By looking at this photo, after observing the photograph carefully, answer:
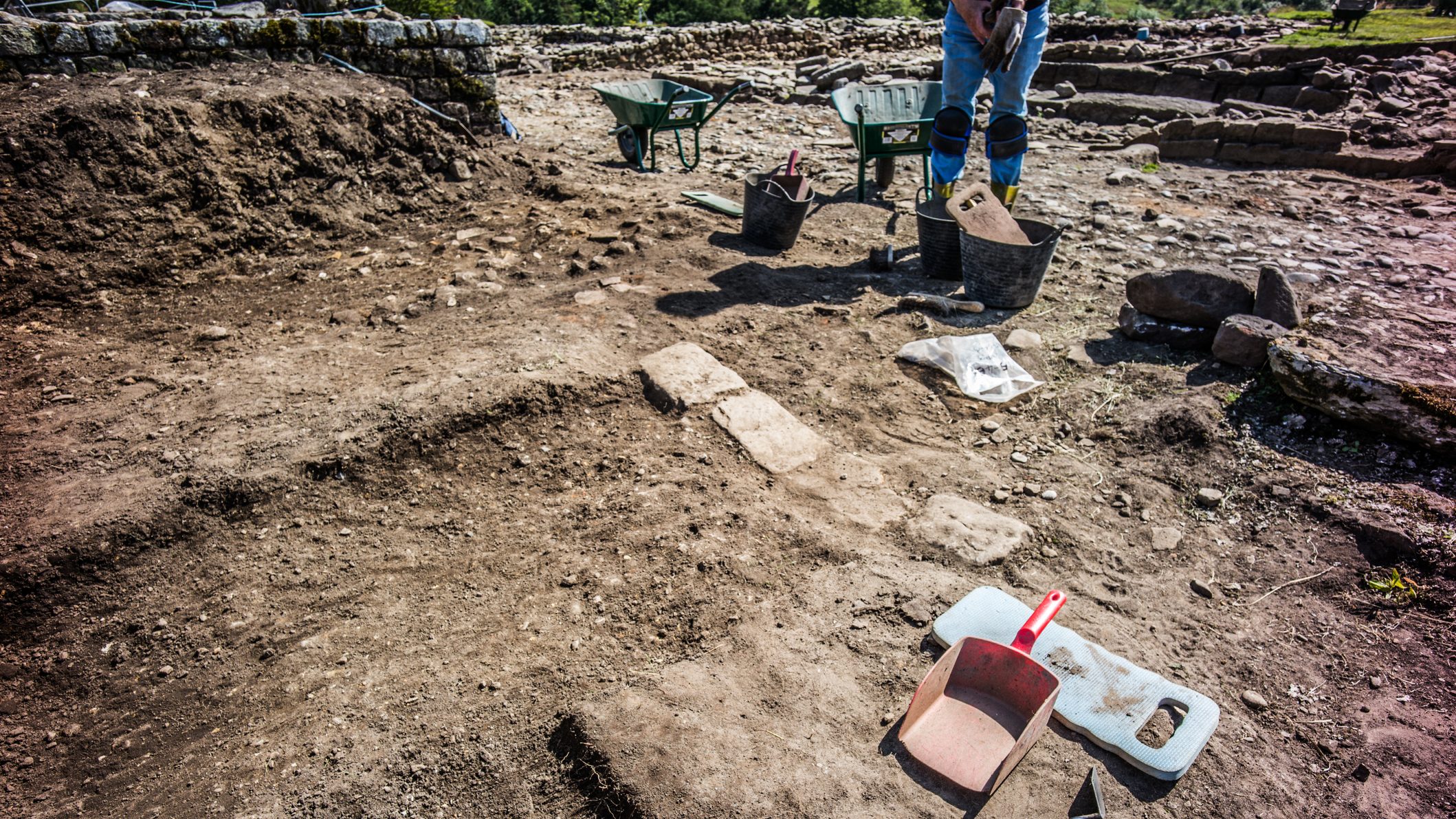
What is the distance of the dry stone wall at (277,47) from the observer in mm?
4637

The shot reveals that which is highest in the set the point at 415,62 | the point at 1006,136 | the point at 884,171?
the point at 415,62

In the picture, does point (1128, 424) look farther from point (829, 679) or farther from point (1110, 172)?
point (1110, 172)

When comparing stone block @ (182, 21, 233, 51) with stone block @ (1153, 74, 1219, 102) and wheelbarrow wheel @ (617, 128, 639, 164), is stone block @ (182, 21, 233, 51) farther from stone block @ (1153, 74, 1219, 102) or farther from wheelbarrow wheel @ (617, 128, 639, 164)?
stone block @ (1153, 74, 1219, 102)

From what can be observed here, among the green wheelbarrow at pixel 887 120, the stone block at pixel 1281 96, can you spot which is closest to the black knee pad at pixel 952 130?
the green wheelbarrow at pixel 887 120

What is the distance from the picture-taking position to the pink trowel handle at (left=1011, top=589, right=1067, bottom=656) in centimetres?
212

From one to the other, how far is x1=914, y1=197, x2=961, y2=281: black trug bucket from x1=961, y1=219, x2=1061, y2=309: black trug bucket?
225 millimetres

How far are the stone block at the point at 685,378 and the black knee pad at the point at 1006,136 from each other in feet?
8.08

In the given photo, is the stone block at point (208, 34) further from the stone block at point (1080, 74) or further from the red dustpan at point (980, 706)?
the stone block at point (1080, 74)

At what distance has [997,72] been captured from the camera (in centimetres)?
463

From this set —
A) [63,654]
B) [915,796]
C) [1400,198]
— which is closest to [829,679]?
[915,796]

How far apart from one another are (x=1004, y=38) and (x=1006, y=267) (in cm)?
123

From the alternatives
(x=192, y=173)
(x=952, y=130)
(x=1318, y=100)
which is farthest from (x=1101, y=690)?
(x=1318, y=100)

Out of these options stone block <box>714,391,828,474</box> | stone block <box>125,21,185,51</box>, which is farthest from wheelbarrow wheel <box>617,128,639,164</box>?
stone block <box>714,391,828,474</box>

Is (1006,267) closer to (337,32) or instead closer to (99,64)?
(337,32)
